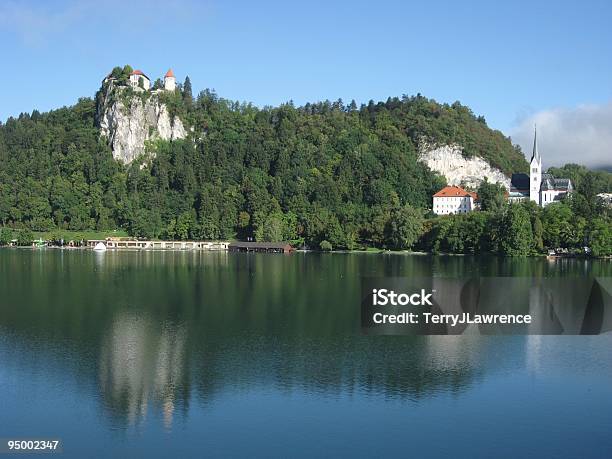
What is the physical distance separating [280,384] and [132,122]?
12806cm

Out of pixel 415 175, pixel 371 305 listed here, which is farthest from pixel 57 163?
pixel 371 305

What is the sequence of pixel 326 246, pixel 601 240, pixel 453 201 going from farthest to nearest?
pixel 453 201 < pixel 326 246 < pixel 601 240

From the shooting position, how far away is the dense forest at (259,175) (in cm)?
11569

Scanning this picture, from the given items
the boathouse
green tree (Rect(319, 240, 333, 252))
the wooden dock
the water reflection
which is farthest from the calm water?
the wooden dock

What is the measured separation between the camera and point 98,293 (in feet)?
166

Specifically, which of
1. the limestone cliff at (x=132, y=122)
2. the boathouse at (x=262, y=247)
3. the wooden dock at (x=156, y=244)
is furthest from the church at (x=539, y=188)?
the limestone cliff at (x=132, y=122)

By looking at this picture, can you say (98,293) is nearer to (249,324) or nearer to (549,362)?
(249,324)

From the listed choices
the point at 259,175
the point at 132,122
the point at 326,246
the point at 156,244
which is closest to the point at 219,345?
the point at 326,246

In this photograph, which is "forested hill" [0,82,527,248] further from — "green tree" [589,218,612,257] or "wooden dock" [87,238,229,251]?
"green tree" [589,218,612,257]

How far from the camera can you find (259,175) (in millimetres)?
134000

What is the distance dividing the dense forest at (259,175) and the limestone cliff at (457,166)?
1.70 m

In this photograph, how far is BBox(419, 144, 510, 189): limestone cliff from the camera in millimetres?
136625

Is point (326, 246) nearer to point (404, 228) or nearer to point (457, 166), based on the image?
point (404, 228)

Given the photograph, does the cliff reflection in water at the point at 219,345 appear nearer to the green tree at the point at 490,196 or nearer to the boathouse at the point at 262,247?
the boathouse at the point at 262,247
